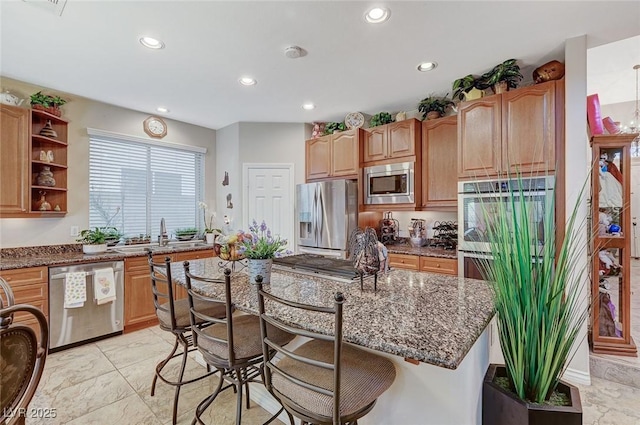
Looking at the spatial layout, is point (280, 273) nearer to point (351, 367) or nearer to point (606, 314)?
Answer: point (351, 367)

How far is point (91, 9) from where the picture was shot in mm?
1948

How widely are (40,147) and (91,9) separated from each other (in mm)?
2069

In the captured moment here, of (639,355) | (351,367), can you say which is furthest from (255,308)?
(639,355)

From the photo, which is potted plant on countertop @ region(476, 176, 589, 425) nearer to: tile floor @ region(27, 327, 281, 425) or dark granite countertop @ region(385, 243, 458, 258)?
tile floor @ region(27, 327, 281, 425)

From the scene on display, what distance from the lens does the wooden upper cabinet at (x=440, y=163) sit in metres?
3.20

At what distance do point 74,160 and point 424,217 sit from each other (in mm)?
4299

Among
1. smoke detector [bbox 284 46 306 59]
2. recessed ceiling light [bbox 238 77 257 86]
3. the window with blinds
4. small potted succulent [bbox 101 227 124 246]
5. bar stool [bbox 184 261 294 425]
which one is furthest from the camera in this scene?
the window with blinds

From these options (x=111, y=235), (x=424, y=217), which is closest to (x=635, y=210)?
(x=424, y=217)

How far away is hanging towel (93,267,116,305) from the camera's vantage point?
117 inches

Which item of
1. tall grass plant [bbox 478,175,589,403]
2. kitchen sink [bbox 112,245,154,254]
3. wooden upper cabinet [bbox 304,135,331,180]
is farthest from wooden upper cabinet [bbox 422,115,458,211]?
kitchen sink [bbox 112,245,154,254]

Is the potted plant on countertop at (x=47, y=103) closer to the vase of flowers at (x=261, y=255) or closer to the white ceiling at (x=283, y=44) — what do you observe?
the white ceiling at (x=283, y=44)

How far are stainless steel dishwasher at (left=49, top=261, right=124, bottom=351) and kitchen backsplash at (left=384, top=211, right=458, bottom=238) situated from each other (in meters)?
3.40

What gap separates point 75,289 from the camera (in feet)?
9.25

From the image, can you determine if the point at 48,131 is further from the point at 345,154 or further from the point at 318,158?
the point at 345,154
